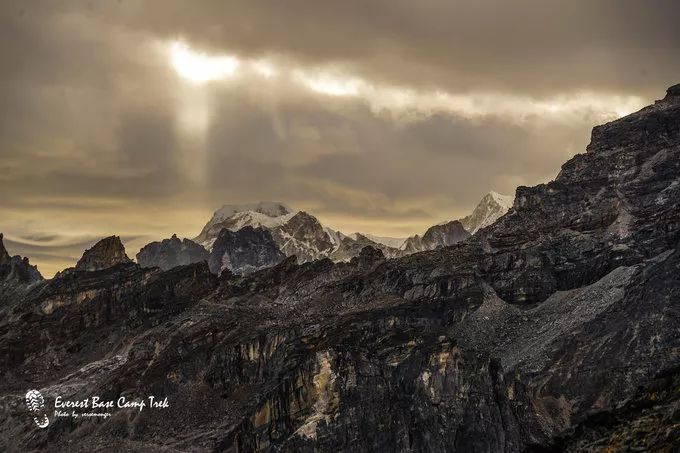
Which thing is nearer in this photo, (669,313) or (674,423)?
(674,423)

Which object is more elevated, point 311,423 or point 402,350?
point 402,350

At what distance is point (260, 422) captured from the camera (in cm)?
17338

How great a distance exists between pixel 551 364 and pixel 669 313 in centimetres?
3113

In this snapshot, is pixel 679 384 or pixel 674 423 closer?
pixel 674 423

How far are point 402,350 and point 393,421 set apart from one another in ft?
88.9

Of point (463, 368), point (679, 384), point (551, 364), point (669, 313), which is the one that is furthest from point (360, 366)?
point (679, 384)

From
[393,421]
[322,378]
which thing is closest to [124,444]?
[322,378]

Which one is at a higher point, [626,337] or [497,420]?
[626,337]

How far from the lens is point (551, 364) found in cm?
19862

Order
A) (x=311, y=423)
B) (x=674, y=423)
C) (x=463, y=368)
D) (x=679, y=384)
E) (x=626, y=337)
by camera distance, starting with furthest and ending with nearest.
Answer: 1. (x=626, y=337)
2. (x=463, y=368)
3. (x=311, y=423)
4. (x=679, y=384)
5. (x=674, y=423)

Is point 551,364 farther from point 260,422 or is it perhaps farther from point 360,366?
point 260,422

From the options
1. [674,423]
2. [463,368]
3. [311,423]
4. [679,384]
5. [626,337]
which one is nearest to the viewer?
[674,423]

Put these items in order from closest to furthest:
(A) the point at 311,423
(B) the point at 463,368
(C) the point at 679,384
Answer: (C) the point at 679,384, (A) the point at 311,423, (B) the point at 463,368

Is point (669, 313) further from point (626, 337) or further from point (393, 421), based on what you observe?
point (393, 421)
